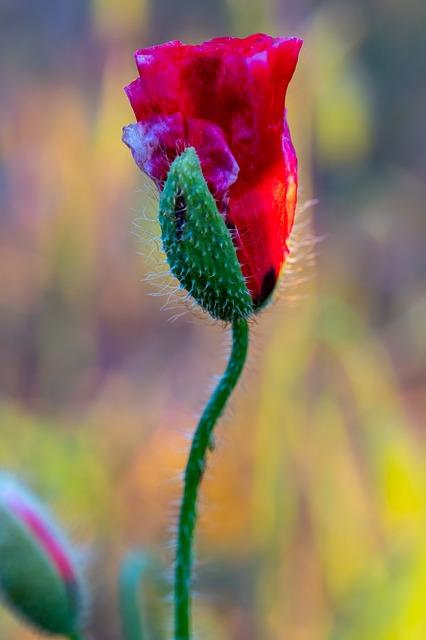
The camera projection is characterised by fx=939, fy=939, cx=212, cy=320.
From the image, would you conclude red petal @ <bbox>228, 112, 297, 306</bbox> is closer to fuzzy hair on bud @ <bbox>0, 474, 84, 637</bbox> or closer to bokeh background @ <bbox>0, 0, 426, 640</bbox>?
bokeh background @ <bbox>0, 0, 426, 640</bbox>

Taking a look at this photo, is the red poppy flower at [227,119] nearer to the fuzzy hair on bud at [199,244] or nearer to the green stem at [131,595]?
the fuzzy hair on bud at [199,244]

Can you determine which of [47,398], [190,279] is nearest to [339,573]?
[47,398]

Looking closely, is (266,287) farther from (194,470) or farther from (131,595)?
(131,595)

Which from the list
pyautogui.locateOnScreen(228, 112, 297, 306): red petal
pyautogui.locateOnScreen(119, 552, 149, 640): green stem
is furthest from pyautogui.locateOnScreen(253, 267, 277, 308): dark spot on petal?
pyautogui.locateOnScreen(119, 552, 149, 640): green stem

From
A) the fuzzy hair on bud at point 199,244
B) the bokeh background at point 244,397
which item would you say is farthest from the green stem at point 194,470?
the bokeh background at point 244,397

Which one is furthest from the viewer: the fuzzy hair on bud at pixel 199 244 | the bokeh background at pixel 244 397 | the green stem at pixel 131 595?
the bokeh background at pixel 244 397

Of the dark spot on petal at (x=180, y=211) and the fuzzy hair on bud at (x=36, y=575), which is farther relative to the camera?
the fuzzy hair on bud at (x=36, y=575)

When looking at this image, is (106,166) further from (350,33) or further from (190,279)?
(190,279)
